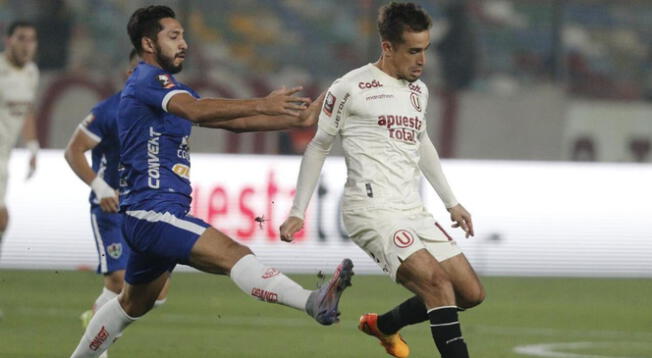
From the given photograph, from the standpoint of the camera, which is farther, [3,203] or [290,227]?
[3,203]

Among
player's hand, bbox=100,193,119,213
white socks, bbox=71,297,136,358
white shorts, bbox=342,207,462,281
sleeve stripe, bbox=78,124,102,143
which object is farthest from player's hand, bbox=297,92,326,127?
sleeve stripe, bbox=78,124,102,143

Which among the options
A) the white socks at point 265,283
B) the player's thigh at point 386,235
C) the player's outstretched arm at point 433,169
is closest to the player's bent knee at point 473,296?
the player's thigh at point 386,235

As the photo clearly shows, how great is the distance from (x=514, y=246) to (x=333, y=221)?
2256mm

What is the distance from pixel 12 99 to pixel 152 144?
7.13 metres

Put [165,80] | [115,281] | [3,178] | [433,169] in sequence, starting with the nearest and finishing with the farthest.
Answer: [165,80] → [433,169] → [115,281] → [3,178]

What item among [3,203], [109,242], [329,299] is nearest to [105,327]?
[329,299]

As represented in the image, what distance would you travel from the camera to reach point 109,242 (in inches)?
356

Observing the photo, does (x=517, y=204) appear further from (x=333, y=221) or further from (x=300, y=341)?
(x=300, y=341)

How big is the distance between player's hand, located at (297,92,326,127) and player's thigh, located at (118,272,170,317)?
3.48 feet

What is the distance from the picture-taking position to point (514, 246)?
16.8m

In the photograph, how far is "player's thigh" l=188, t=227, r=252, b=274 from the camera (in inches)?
263

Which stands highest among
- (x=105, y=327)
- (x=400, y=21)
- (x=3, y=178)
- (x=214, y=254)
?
(x=400, y=21)

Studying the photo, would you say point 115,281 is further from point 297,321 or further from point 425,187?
point 425,187

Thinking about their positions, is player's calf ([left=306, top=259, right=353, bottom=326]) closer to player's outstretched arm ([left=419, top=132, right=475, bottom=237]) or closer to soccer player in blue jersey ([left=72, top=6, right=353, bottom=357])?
soccer player in blue jersey ([left=72, top=6, right=353, bottom=357])
